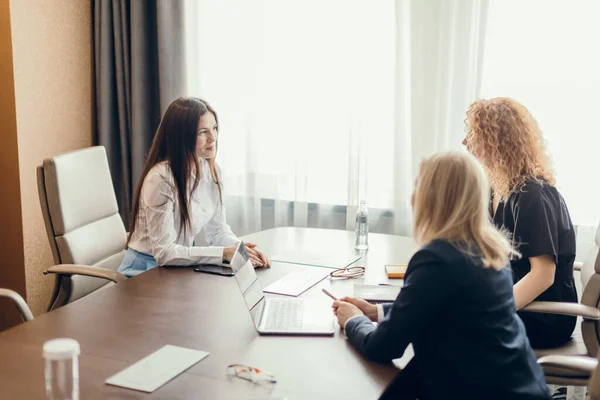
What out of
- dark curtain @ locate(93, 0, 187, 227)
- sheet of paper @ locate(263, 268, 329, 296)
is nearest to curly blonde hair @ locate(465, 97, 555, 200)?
sheet of paper @ locate(263, 268, 329, 296)

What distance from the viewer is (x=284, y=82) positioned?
3.47m

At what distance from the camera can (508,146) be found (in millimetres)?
2184

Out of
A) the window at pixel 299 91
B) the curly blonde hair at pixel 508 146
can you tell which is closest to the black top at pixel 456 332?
the curly blonde hair at pixel 508 146

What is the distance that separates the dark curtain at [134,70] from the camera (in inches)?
140

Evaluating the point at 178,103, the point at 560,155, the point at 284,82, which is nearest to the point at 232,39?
the point at 284,82

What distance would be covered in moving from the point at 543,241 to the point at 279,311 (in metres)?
0.86

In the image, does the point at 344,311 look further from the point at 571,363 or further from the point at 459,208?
the point at 571,363

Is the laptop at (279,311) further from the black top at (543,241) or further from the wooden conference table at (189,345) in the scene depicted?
the black top at (543,241)

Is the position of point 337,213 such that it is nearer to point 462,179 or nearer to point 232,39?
point 232,39

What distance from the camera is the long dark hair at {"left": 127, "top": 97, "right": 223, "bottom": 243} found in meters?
2.40

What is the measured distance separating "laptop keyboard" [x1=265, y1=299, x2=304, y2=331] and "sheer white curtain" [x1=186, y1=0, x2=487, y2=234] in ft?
4.97

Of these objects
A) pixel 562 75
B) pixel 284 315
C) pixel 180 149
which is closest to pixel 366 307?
pixel 284 315

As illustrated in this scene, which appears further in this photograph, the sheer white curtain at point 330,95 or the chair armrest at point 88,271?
the sheer white curtain at point 330,95

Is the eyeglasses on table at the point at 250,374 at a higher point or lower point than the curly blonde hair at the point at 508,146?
lower
